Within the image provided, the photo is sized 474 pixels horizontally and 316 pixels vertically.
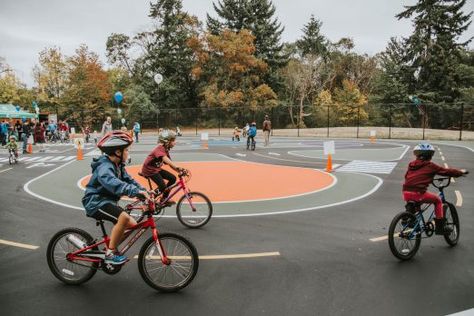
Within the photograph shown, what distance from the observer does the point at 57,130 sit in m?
35.2

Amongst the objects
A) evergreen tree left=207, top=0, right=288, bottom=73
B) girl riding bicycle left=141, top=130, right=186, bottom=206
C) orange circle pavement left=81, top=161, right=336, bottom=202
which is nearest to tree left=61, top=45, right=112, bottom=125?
evergreen tree left=207, top=0, right=288, bottom=73

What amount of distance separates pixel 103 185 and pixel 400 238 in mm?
4213

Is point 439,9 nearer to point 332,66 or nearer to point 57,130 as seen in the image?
point 332,66

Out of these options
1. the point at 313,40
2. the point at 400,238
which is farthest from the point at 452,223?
the point at 313,40

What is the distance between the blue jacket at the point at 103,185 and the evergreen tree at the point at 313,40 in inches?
2456

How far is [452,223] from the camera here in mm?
6285

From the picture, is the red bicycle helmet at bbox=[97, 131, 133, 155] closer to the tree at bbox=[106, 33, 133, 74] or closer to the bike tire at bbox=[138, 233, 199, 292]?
the bike tire at bbox=[138, 233, 199, 292]

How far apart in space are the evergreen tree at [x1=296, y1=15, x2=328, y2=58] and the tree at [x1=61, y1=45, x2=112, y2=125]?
32468 millimetres

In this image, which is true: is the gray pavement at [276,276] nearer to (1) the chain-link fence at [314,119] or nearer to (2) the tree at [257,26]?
(1) the chain-link fence at [314,119]

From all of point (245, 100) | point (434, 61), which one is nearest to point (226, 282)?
point (245, 100)

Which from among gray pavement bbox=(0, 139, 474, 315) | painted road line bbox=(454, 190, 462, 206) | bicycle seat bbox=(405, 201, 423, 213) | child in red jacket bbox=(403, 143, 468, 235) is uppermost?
child in red jacket bbox=(403, 143, 468, 235)

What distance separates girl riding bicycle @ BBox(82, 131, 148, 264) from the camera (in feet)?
14.4

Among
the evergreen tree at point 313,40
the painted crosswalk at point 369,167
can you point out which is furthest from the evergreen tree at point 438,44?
the painted crosswalk at point 369,167

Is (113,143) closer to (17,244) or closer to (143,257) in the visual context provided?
(143,257)
